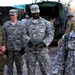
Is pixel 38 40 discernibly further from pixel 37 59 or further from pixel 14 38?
pixel 14 38

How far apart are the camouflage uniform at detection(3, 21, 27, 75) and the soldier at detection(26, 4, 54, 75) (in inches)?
11.5

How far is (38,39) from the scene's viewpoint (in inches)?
308

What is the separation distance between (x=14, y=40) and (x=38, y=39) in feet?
2.06

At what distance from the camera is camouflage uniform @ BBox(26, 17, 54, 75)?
7.81m

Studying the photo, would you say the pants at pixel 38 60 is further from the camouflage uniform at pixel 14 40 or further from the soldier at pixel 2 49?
the soldier at pixel 2 49

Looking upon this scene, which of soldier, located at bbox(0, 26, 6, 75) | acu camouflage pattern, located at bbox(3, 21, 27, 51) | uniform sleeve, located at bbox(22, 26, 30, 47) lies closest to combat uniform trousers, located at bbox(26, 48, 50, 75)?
uniform sleeve, located at bbox(22, 26, 30, 47)

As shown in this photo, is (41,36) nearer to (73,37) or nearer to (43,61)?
(43,61)

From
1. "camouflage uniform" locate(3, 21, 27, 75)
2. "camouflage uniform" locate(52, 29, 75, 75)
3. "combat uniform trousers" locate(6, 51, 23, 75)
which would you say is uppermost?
"camouflage uniform" locate(52, 29, 75, 75)

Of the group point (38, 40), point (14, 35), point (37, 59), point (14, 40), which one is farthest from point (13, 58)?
point (38, 40)

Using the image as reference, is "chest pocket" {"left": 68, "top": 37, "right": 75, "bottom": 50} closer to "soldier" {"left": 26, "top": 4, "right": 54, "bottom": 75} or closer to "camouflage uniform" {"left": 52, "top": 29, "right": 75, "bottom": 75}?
"camouflage uniform" {"left": 52, "top": 29, "right": 75, "bottom": 75}

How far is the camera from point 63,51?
4.89m

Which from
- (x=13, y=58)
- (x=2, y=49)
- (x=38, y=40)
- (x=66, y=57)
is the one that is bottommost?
(x=13, y=58)

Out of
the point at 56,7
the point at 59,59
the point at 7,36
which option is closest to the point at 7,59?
the point at 7,36

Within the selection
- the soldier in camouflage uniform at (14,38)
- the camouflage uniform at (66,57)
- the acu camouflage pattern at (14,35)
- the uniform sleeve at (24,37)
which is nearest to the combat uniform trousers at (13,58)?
the soldier in camouflage uniform at (14,38)
